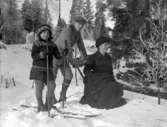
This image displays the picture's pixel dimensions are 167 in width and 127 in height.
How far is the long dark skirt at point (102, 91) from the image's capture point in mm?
5973

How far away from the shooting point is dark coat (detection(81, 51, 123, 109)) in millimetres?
5992

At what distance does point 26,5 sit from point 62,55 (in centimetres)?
4115

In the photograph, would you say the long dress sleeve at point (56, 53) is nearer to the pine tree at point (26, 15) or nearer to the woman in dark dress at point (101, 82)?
the woman in dark dress at point (101, 82)

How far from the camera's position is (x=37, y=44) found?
222 inches

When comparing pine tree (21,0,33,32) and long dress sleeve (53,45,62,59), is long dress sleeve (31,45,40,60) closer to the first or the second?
long dress sleeve (53,45,62,59)

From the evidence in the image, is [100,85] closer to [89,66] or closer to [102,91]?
[102,91]

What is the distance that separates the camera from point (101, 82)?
6102 millimetres

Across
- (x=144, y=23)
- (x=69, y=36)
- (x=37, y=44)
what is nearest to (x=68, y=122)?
(x=37, y=44)

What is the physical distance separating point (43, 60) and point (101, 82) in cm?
130

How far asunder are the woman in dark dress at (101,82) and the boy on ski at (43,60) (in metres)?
0.83

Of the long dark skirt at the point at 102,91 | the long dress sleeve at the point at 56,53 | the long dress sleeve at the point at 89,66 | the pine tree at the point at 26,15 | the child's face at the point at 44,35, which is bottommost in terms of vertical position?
the long dark skirt at the point at 102,91

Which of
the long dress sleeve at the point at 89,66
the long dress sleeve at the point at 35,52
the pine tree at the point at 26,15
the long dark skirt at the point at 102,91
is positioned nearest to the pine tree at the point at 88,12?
the pine tree at the point at 26,15

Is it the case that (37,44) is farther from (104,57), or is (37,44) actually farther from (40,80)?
(104,57)

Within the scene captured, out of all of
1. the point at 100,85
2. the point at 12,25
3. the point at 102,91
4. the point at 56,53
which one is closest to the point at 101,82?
the point at 100,85
